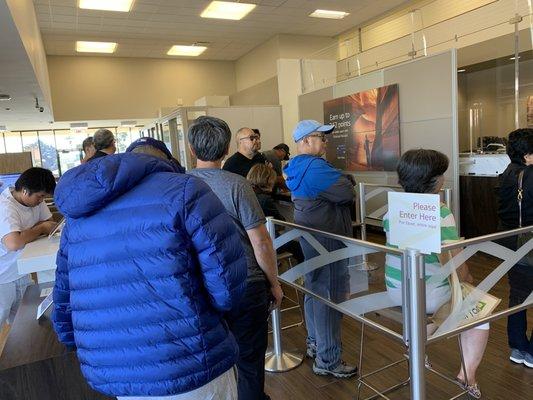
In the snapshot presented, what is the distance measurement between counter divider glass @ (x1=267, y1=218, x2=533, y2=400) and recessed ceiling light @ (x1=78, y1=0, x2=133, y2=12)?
6457mm

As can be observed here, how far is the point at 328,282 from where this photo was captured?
6.75 feet

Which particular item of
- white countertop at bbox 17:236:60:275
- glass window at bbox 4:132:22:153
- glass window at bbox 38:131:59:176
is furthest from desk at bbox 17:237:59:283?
glass window at bbox 4:132:22:153

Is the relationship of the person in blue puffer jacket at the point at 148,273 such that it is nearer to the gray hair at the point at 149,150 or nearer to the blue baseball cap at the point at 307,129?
the gray hair at the point at 149,150

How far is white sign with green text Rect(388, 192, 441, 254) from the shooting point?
1.38m

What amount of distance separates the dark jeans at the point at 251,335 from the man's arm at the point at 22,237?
1.32 m

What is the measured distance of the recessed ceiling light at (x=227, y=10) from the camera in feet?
24.0

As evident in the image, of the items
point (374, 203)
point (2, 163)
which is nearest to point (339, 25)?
point (374, 203)

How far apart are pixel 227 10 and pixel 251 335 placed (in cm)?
716

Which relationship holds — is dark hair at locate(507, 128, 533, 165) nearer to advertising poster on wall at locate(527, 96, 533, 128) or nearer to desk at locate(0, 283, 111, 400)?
desk at locate(0, 283, 111, 400)

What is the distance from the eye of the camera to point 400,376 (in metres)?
2.40

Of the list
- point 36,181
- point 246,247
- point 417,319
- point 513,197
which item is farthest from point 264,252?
point 513,197

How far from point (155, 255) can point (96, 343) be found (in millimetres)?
285

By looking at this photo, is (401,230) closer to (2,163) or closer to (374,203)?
(374,203)

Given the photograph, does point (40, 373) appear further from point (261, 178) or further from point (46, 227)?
point (261, 178)
